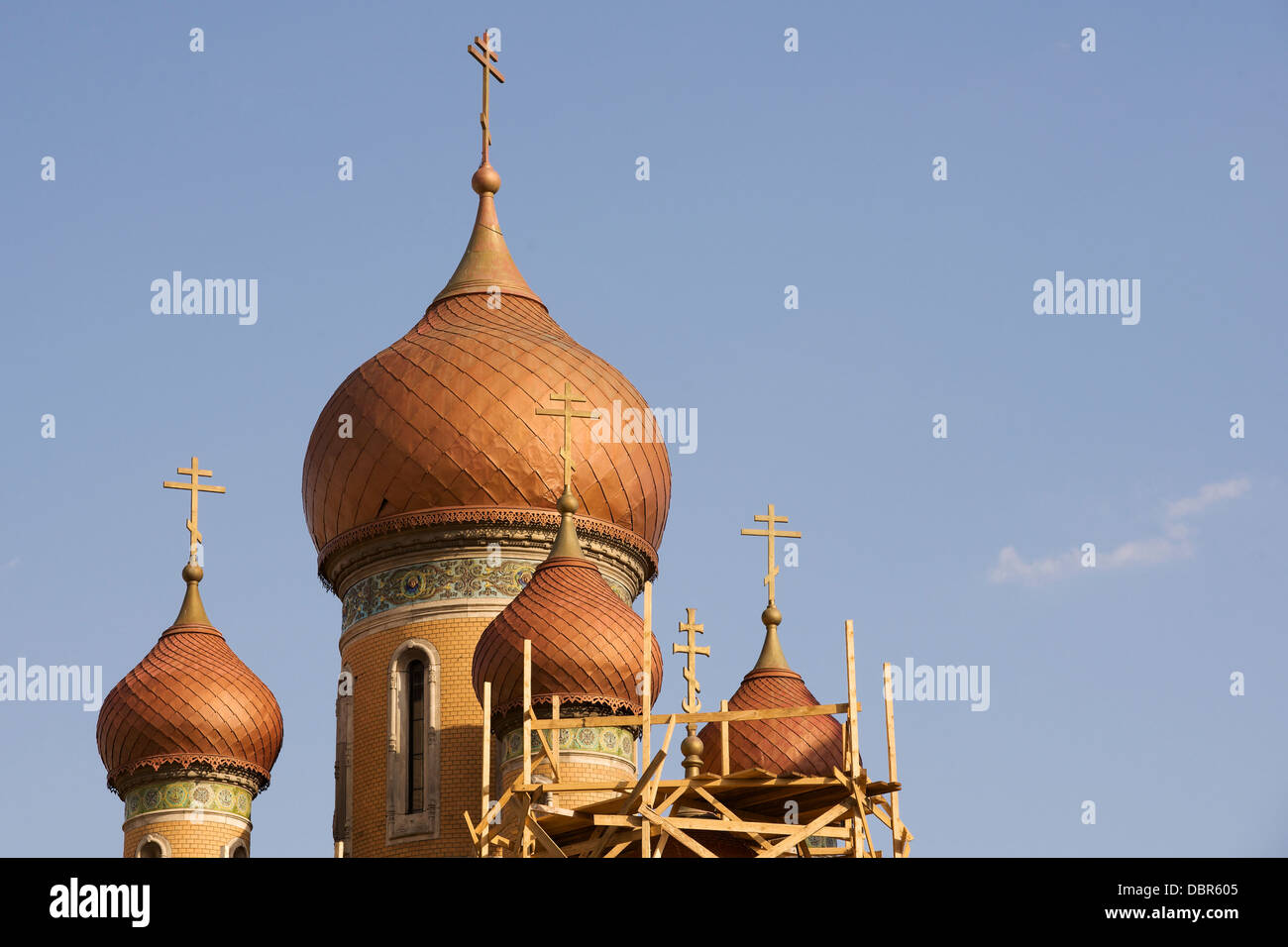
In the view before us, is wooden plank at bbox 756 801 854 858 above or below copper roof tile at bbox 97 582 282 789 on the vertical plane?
below

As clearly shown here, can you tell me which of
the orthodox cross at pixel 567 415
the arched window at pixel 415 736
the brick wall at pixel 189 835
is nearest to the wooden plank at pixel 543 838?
the arched window at pixel 415 736

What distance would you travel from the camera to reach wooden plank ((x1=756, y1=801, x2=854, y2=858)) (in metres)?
20.8

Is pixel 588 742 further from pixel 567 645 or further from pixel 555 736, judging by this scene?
pixel 555 736

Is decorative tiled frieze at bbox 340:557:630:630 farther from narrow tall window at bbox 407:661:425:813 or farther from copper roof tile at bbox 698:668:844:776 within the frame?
copper roof tile at bbox 698:668:844:776

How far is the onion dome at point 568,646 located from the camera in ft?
83.8

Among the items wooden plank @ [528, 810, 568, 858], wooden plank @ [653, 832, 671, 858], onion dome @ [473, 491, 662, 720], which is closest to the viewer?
wooden plank @ [653, 832, 671, 858]

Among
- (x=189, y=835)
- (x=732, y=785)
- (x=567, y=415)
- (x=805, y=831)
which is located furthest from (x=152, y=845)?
(x=805, y=831)

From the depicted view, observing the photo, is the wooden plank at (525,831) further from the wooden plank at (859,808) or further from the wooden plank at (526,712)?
the wooden plank at (859,808)

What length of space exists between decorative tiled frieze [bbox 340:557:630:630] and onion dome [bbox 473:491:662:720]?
60.3 inches

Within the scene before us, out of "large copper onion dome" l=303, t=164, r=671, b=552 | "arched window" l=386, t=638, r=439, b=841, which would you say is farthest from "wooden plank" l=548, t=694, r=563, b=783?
"large copper onion dome" l=303, t=164, r=671, b=552

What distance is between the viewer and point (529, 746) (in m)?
22.4

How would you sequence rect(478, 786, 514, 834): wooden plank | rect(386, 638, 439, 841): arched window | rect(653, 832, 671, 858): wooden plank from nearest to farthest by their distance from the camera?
1. rect(653, 832, 671, 858): wooden plank
2. rect(478, 786, 514, 834): wooden plank
3. rect(386, 638, 439, 841): arched window
